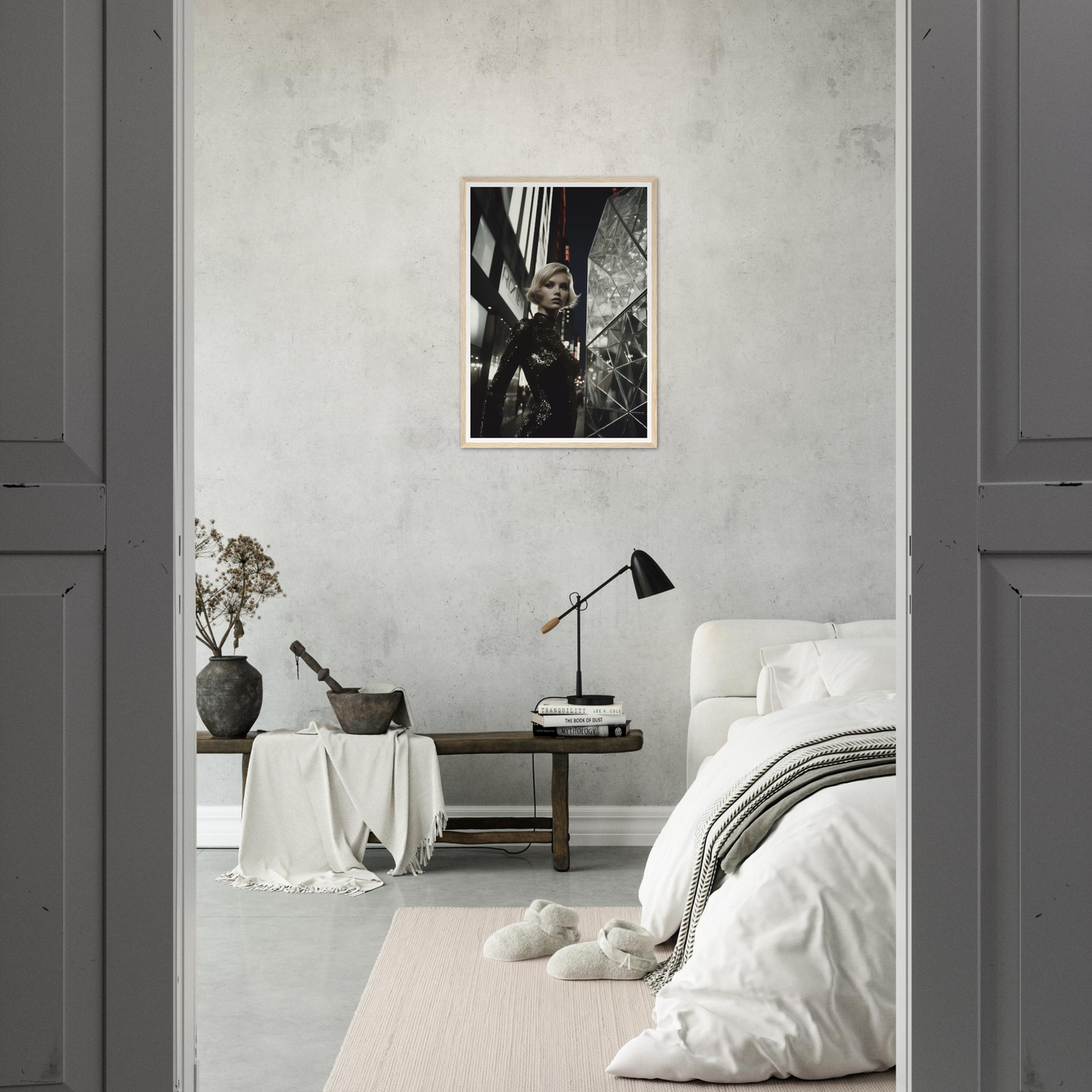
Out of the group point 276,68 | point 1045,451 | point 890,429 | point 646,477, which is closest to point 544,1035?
point 1045,451

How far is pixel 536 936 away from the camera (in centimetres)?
317

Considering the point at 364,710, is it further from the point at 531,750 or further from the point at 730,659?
the point at 730,659

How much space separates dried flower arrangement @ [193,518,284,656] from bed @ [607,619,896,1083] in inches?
79.9

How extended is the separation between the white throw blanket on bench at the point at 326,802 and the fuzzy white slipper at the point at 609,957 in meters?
1.12

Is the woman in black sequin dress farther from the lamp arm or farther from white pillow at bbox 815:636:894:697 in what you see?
white pillow at bbox 815:636:894:697

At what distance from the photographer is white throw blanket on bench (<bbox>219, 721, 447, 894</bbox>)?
400 centimetres

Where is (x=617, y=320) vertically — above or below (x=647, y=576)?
above

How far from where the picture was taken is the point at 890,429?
4.55 meters

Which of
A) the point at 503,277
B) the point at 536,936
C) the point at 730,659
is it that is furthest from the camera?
the point at 503,277

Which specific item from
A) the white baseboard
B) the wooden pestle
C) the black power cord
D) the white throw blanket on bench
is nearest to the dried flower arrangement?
the wooden pestle

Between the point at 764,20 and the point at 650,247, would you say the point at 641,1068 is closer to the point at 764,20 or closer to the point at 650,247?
the point at 650,247

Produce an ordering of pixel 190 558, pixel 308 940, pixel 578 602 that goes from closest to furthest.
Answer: pixel 190 558 → pixel 308 940 → pixel 578 602

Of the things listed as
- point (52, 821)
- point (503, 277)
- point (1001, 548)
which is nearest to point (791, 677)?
point (503, 277)

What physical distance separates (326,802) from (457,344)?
1925 millimetres
